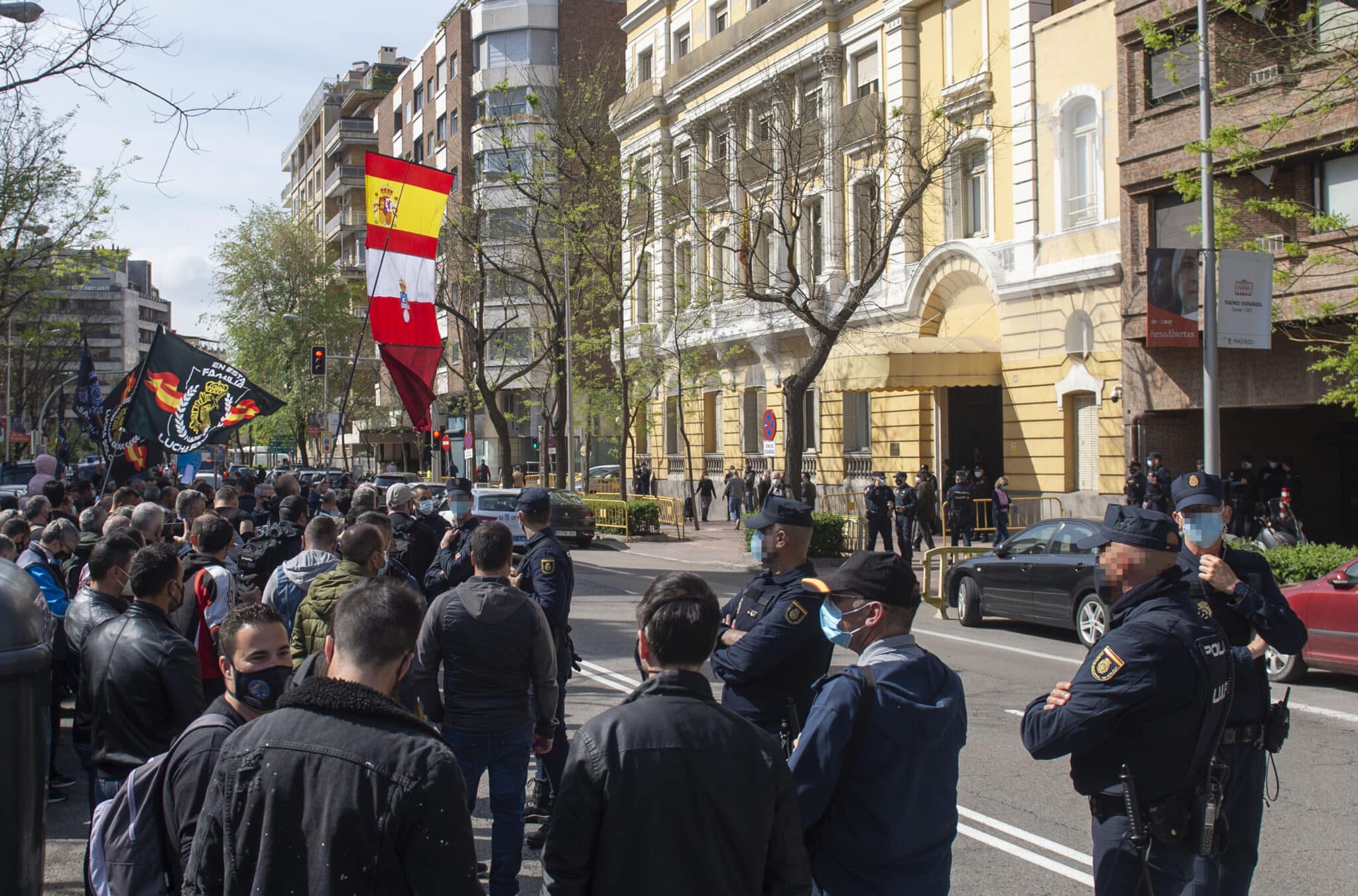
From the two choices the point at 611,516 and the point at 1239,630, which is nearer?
the point at 1239,630

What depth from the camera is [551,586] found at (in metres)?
6.57

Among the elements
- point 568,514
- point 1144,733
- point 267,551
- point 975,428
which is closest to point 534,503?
point 267,551

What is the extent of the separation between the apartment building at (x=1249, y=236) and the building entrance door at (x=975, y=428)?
6.46 meters

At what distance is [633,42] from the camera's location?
143 feet

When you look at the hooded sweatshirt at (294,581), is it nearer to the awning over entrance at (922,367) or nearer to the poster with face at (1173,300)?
the poster with face at (1173,300)

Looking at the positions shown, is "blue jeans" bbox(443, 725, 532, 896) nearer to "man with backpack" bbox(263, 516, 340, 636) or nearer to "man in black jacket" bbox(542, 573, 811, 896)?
"man with backpack" bbox(263, 516, 340, 636)

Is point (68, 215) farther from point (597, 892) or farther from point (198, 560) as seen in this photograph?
point (597, 892)

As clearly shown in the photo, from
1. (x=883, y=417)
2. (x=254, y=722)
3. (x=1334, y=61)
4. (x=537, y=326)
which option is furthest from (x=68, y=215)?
(x=254, y=722)

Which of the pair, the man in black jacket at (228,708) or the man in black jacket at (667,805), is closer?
the man in black jacket at (667,805)

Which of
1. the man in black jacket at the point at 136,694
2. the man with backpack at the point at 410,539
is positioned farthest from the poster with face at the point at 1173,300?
the man in black jacket at the point at 136,694

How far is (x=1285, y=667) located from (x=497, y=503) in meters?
17.2

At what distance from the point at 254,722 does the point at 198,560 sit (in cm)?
409

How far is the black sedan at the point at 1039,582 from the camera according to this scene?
13.2 m

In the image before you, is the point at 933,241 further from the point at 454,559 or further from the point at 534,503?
the point at 534,503
